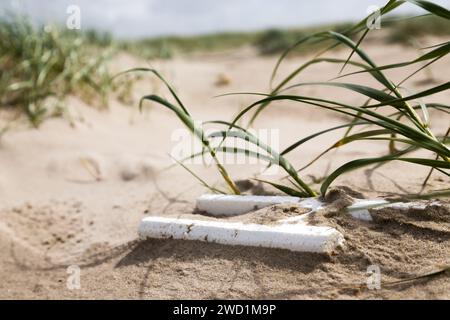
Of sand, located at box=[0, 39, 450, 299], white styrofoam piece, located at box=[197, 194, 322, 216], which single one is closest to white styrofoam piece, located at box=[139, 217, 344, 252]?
sand, located at box=[0, 39, 450, 299]

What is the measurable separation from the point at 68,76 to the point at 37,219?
Answer: 158 centimetres

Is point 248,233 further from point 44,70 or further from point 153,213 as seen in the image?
point 44,70

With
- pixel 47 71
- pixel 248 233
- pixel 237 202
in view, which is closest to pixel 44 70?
pixel 47 71

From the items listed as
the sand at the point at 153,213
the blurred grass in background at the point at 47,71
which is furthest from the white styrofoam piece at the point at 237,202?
the blurred grass in background at the point at 47,71

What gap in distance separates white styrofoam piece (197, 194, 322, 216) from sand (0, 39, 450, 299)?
81mm

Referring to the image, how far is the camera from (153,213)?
→ 81.6 inches

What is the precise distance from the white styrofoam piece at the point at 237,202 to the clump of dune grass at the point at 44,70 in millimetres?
1718

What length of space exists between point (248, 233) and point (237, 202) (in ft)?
0.90

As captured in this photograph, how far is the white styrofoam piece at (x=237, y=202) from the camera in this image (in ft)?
5.58

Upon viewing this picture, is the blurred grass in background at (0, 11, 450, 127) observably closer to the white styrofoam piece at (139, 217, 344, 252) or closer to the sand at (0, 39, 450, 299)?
the sand at (0, 39, 450, 299)

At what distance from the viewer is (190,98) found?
4.88 m

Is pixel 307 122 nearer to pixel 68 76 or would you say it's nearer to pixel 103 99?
pixel 103 99
